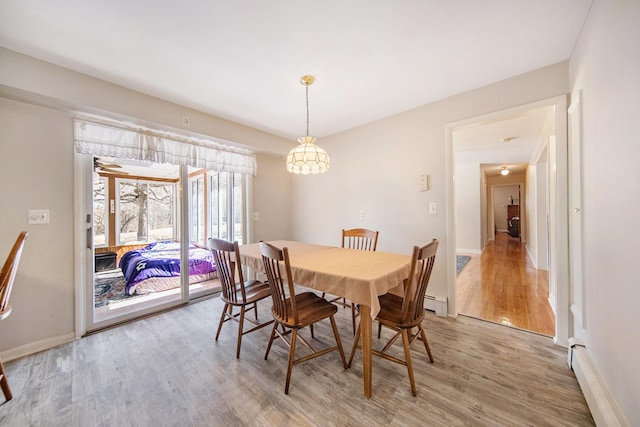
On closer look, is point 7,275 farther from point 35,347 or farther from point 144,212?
point 144,212

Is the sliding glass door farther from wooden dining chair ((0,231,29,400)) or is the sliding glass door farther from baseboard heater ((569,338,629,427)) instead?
baseboard heater ((569,338,629,427))

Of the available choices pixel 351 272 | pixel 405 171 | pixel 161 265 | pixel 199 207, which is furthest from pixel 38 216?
pixel 405 171

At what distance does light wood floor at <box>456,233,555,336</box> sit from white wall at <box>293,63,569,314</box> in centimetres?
55

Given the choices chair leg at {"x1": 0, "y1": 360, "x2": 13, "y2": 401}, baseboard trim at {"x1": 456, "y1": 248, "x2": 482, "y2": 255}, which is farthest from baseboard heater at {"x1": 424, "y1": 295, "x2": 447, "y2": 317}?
baseboard trim at {"x1": 456, "y1": 248, "x2": 482, "y2": 255}

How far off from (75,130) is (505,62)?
152 inches

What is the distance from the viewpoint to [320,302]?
1.81 meters

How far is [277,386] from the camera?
1530 millimetres

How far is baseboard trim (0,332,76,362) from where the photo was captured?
6.00 feet

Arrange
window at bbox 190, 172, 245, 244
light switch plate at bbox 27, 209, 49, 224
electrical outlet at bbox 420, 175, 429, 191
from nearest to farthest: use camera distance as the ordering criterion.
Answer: light switch plate at bbox 27, 209, 49, 224 → electrical outlet at bbox 420, 175, 429, 191 → window at bbox 190, 172, 245, 244

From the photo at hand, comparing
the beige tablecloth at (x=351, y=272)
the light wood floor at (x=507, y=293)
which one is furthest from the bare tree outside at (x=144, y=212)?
the light wood floor at (x=507, y=293)

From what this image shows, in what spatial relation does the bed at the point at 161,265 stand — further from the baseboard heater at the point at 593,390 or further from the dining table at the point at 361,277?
the baseboard heater at the point at 593,390

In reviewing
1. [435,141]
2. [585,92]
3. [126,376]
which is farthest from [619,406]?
[126,376]

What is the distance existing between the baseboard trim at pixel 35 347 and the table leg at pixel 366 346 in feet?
8.70

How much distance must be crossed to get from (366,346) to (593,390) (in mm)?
1186
